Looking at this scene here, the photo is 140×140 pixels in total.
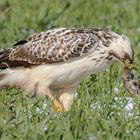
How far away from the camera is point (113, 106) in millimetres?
8078

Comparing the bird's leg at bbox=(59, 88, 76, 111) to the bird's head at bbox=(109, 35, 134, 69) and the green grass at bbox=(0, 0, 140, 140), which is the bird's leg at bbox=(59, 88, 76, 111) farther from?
the bird's head at bbox=(109, 35, 134, 69)

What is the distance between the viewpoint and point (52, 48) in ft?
27.6

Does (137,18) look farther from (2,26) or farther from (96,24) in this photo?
(2,26)

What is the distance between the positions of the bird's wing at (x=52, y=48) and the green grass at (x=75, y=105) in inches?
13.3

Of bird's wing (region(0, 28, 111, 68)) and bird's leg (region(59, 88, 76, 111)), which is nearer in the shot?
bird's wing (region(0, 28, 111, 68))

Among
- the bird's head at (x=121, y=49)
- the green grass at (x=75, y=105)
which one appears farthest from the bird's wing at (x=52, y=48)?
Answer: the green grass at (x=75, y=105)

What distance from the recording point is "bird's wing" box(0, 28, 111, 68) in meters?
8.22

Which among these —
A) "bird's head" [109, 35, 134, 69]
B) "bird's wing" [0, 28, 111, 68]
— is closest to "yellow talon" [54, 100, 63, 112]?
"bird's wing" [0, 28, 111, 68]

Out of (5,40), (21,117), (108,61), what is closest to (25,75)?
(108,61)

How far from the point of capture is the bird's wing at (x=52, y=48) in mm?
8219

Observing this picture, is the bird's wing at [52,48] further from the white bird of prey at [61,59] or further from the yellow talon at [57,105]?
the yellow talon at [57,105]

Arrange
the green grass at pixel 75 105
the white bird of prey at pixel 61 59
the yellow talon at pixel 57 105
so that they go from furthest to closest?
the yellow talon at pixel 57 105
the white bird of prey at pixel 61 59
the green grass at pixel 75 105

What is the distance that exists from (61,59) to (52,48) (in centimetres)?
21

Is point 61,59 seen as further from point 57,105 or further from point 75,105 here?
point 75,105
